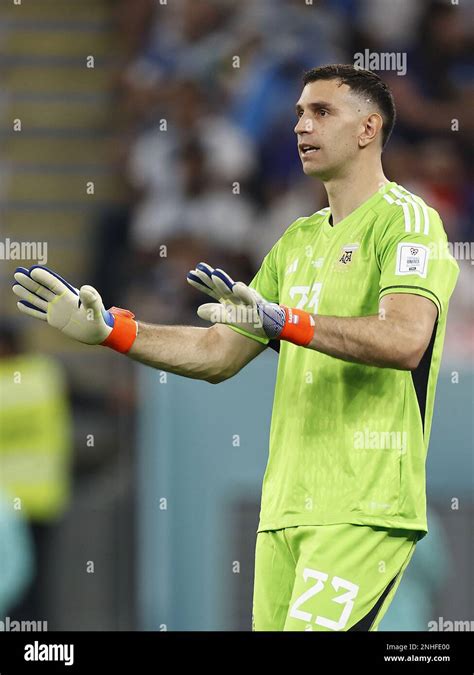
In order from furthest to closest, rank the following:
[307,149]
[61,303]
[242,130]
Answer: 1. [242,130]
2. [307,149]
3. [61,303]

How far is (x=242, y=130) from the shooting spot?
8.94m

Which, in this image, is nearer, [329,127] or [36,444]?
[329,127]

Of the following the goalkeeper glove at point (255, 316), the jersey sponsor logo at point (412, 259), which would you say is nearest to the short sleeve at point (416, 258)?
the jersey sponsor logo at point (412, 259)

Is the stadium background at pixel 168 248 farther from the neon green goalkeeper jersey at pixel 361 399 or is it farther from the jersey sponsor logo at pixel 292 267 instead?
the jersey sponsor logo at pixel 292 267

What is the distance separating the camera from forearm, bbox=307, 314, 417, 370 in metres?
3.89

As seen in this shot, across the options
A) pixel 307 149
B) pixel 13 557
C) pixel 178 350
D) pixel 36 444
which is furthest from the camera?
pixel 36 444

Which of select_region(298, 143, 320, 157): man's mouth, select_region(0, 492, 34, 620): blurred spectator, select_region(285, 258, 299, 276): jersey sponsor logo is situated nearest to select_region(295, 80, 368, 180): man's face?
select_region(298, 143, 320, 157): man's mouth

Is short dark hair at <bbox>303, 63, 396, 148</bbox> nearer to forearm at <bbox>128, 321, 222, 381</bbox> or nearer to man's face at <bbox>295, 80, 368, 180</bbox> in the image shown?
man's face at <bbox>295, 80, 368, 180</bbox>

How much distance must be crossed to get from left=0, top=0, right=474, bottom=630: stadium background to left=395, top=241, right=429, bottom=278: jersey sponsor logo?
2.53m

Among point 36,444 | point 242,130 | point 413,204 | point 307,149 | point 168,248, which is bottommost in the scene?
point 36,444

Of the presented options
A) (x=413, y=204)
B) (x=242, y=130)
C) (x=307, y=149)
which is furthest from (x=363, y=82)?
(x=242, y=130)

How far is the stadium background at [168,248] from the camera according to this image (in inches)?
269

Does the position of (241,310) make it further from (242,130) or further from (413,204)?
(242,130)

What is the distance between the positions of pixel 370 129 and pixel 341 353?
849 mm
